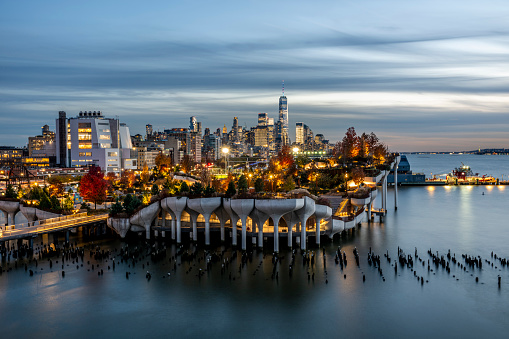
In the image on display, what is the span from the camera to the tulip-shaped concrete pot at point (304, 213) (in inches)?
2000

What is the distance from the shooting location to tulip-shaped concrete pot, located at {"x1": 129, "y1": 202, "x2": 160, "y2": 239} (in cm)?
5966

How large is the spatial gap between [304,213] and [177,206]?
15.2 m

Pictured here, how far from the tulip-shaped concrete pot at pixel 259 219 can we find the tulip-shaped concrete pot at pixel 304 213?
12.1 ft

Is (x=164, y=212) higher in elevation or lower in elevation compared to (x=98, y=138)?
lower

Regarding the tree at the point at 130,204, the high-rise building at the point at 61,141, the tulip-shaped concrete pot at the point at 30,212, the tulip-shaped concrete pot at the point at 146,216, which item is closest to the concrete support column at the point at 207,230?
the tulip-shaped concrete pot at the point at 146,216

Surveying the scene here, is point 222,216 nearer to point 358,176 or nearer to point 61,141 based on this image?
point 358,176

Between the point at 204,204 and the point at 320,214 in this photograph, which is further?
the point at 204,204

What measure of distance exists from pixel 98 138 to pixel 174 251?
118645mm

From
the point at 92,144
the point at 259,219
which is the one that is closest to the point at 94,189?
the point at 259,219

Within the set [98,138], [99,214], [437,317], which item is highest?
[98,138]

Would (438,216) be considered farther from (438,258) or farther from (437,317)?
(437,317)

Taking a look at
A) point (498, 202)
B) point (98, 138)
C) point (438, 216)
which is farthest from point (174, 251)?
point (98, 138)

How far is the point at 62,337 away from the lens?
3203 centimetres

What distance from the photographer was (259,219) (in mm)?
52656
